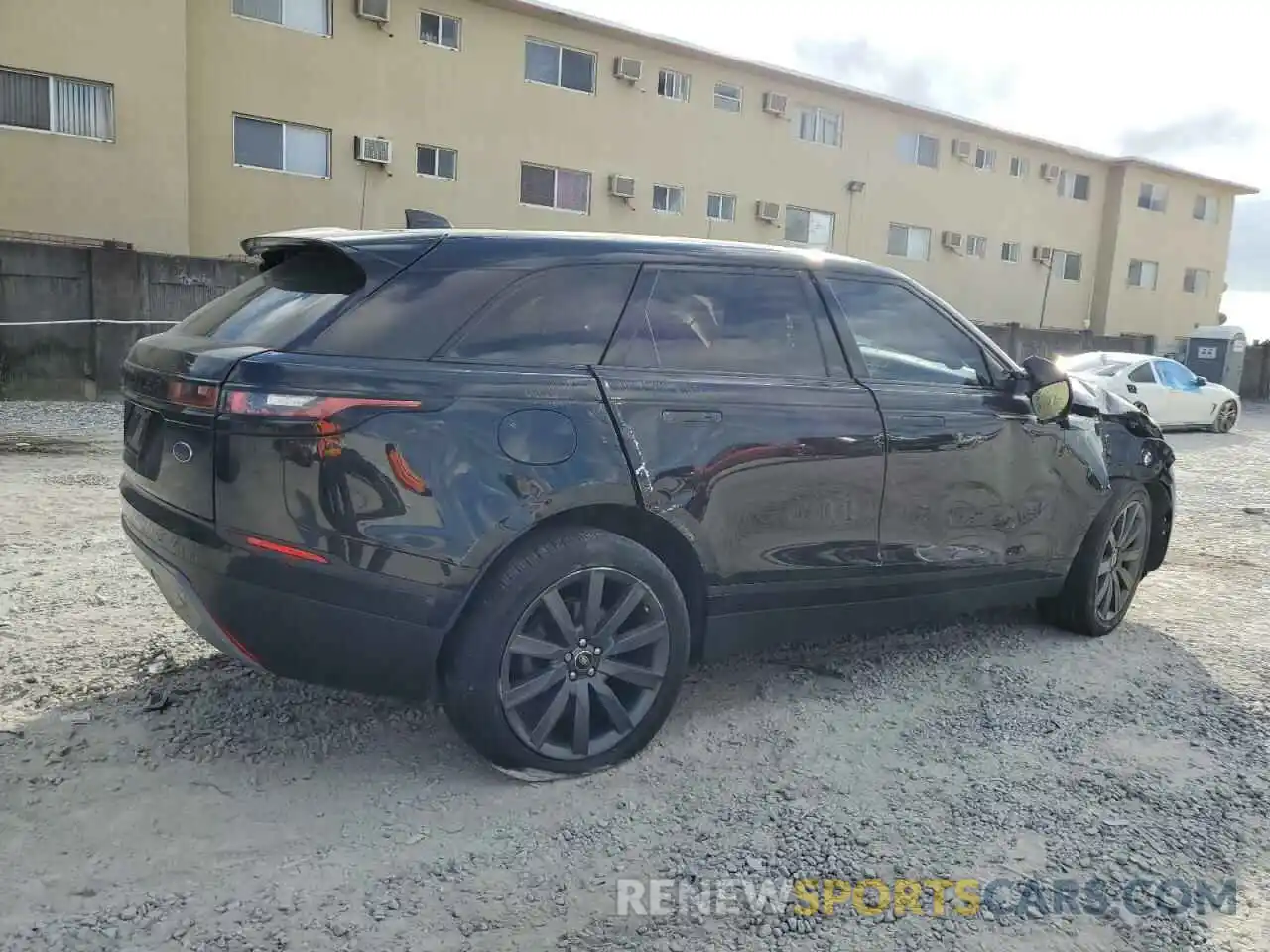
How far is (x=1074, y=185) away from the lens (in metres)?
29.7

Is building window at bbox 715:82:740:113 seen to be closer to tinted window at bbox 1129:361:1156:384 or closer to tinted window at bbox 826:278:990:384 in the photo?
tinted window at bbox 1129:361:1156:384

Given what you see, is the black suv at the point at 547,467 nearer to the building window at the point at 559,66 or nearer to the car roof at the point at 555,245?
the car roof at the point at 555,245

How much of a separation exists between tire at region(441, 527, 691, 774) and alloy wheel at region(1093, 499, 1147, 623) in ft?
8.28

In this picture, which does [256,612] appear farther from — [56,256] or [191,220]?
[191,220]

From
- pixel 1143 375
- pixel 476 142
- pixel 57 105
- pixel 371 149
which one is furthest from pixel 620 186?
pixel 1143 375

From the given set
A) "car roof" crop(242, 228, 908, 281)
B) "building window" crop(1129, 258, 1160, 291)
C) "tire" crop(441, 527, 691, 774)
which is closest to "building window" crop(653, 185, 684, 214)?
"building window" crop(1129, 258, 1160, 291)

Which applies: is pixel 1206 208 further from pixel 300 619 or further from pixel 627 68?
pixel 300 619

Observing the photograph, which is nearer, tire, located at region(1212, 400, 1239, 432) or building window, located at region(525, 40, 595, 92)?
tire, located at region(1212, 400, 1239, 432)

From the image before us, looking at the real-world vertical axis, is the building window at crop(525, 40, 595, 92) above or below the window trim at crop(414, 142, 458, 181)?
above

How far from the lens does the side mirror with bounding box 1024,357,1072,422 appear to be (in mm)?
4039

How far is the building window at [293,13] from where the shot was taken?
16.4 meters

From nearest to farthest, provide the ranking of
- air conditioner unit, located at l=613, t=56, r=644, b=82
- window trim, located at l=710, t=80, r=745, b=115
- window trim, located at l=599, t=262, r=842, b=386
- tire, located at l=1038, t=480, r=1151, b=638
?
→ 1. window trim, located at l=599, t=262, r=842, b=386
2. tire, located at l=1038, t=480, r=1151, b=638
3. air conditioner unit, located at l=613, t=56, r=644, b=82
4. window trim, located at l=710, t=80, r=745, b=115

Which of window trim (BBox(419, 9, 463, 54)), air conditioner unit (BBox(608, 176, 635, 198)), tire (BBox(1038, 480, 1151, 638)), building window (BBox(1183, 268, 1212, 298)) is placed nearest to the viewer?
tire (BBox(1038, 480, 1151, 638))

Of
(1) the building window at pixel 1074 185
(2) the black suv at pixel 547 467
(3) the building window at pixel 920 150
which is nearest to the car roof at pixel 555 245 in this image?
(2) the black suv at pixel 547 467
